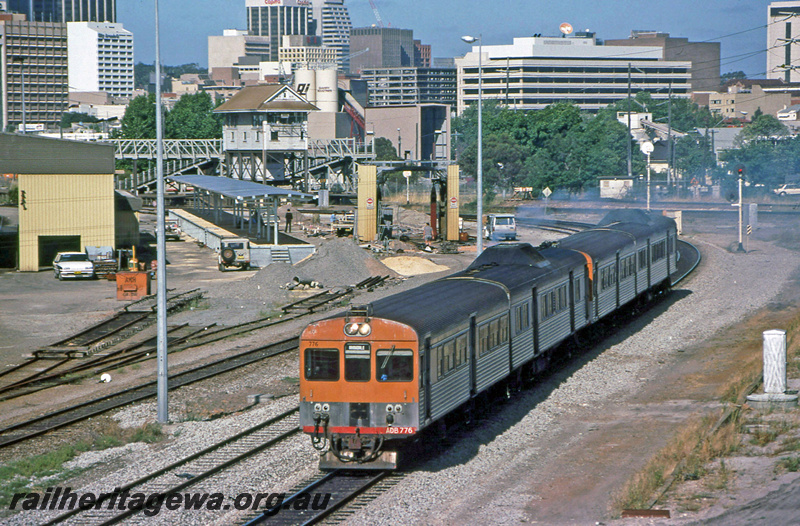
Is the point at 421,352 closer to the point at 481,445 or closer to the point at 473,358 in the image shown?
the point at 473,358

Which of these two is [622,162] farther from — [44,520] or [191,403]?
[44,520]

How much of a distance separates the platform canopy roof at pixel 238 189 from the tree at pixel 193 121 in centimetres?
5537

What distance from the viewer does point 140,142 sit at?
3477 inches

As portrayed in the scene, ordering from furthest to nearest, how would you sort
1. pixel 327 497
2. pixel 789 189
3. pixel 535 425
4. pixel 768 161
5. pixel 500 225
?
pixel 768 161
pixel 789 189
pixel 500 225
pixel 535 425
pixel 327 497

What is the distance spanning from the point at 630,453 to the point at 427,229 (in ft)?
137

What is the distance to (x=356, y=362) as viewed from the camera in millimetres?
14672

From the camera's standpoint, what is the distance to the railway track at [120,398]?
62.4ft

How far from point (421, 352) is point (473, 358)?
97.7 inches

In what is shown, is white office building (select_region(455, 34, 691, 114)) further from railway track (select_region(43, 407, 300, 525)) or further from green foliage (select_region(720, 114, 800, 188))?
railway track (select_region(43, 407, 300, 525))

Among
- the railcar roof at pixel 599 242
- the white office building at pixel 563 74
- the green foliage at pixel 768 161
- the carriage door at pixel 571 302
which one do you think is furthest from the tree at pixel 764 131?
the carriage door at pixel 571 302

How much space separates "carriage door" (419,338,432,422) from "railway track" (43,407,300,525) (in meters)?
3.36

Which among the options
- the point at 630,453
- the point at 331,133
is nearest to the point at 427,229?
the point at 630,453

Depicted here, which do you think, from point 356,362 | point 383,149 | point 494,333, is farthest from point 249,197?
point 383,149

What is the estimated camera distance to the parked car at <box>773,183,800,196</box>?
83.0 meters
